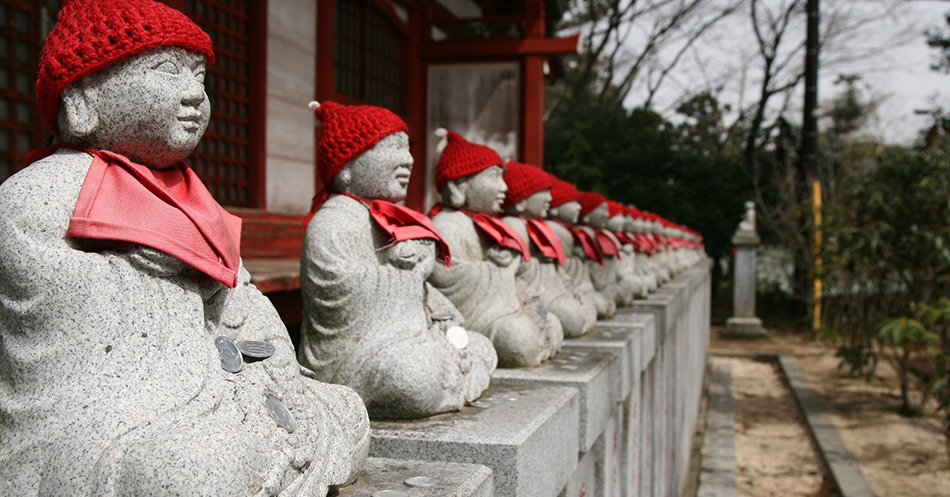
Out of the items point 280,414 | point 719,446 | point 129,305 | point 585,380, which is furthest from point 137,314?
point 719,446

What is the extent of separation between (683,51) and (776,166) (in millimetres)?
5735

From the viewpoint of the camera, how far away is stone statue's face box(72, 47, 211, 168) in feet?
5.80

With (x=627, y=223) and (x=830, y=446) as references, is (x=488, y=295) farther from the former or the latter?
(x=830, y=446)

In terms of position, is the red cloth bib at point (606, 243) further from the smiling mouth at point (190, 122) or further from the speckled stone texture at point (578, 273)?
the smiling mouth at point (190, 122)

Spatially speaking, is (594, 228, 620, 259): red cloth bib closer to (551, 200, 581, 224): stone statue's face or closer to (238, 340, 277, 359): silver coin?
(551, 200, 581, 224): stone statue's face

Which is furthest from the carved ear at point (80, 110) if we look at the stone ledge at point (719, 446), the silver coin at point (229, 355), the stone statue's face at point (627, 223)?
the stone ledge at point (719, 446)

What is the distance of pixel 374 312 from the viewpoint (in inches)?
106

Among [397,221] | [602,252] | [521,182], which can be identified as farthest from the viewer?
[602,252]

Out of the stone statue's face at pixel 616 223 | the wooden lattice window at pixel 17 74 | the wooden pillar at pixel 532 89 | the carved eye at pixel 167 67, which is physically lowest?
the stone statue's face at pixel 616 223

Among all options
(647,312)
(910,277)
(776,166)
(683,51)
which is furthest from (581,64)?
(647,312)

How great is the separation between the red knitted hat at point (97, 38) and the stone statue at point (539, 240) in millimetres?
2628

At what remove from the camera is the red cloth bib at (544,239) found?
14.3 ft

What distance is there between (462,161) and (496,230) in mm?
341

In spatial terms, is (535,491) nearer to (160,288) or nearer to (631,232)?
(160,288)
